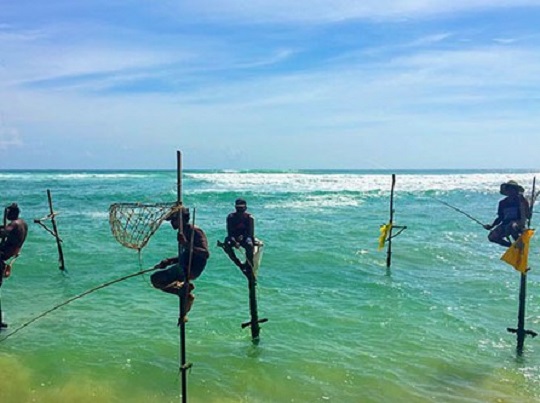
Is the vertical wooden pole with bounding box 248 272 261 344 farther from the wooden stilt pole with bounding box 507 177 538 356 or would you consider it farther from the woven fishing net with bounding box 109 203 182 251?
the wooden stilt pole with bounding box 507 177 538 356

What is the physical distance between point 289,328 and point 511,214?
5036 mm

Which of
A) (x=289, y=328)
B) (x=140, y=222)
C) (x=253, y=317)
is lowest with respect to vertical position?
(x=289, y=328)

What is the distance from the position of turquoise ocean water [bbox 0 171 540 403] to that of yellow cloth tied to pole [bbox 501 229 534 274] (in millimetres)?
1828

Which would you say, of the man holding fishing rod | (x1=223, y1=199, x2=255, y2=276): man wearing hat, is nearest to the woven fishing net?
(x1=223, y1=199, x2=255, y2=276): man wearing hat

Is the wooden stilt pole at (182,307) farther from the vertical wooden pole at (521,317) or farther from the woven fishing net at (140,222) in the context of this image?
the vertical wooden pole at (521,317)

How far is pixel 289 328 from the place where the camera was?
11.9 metres

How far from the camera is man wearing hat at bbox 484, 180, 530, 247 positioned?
10.0 meters

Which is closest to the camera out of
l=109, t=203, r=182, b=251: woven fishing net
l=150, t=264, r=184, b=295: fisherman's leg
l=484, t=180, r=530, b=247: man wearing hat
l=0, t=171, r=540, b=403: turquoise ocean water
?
l=109, t=203, r=182, b=251: woven fishing net

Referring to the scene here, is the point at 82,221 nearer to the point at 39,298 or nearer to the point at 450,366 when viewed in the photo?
the point at 39,298

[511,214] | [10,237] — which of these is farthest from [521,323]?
[10,237]

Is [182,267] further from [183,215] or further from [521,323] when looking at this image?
[521,323]

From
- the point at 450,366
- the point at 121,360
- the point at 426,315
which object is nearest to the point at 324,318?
the point at 426,315

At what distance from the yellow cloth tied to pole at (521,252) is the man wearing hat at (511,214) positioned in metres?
0.32

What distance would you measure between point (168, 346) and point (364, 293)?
244 inches
